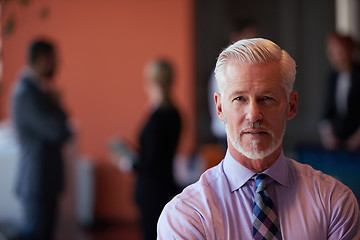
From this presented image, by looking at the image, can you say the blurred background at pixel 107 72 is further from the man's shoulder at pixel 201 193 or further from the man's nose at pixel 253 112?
the man's nose at pixel 253 112

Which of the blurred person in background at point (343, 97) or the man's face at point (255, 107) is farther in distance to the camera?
the blurred person in background at point (343, 97)

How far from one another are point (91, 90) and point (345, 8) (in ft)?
10.5

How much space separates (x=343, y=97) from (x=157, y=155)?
78.6 inches

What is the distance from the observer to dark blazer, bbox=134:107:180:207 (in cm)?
314

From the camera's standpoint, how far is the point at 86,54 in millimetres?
6039

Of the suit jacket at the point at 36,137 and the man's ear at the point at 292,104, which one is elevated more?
the man's ear at the point at 292,104

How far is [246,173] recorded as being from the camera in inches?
42.6

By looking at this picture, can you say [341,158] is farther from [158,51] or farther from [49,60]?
[158,51]

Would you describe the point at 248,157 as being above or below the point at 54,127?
above

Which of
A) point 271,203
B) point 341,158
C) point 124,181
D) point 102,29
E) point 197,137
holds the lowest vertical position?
point 124,181

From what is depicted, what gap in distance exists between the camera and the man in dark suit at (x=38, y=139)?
335 centimetres

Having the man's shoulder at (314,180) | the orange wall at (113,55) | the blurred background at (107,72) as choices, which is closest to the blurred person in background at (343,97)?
the blurred background at (107,72)

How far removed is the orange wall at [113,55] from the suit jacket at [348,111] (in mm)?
1816

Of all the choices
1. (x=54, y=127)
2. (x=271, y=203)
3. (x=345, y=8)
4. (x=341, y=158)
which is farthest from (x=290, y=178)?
(x=345, y=8)
